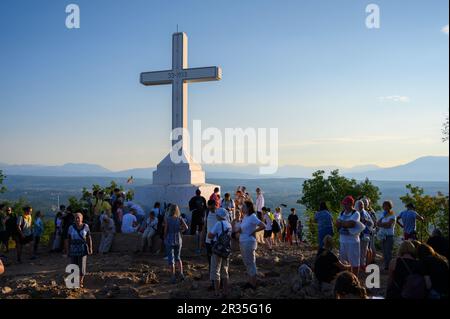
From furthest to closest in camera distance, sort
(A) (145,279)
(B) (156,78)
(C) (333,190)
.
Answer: (C) (333,190) < (B) (156,78) < (A) (145,279)

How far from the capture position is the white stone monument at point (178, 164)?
42.7ft

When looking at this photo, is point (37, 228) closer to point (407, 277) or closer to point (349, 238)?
point (349, 238)

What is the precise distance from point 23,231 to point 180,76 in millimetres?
7040

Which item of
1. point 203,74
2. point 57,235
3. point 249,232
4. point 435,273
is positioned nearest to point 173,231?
point 249,232

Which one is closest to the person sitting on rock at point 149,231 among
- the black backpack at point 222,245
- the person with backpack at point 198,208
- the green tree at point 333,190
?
the person with backpack at point 198,208

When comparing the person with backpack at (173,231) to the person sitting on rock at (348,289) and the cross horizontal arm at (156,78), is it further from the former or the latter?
the cross horizontal arm at (156,78)

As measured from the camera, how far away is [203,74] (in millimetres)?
13484

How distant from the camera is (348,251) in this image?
22.4 feet

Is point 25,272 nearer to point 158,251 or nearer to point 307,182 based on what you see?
point 158,251

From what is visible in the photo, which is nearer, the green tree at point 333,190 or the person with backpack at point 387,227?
the person with backpack at point 387,227

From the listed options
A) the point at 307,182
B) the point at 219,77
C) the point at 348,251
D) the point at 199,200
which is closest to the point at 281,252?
the point at 199,200

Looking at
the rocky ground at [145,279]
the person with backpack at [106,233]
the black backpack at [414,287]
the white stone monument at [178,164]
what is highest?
the white stone monument at [178,164]

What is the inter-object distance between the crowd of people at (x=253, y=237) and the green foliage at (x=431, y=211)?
43cm

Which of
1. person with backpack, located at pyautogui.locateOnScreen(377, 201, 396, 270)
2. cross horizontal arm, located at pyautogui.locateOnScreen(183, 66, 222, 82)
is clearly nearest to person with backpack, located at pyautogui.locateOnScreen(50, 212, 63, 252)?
cross horizontal arm, located at pyautogui.locateOnScreen(183, 66, 222, 82)
